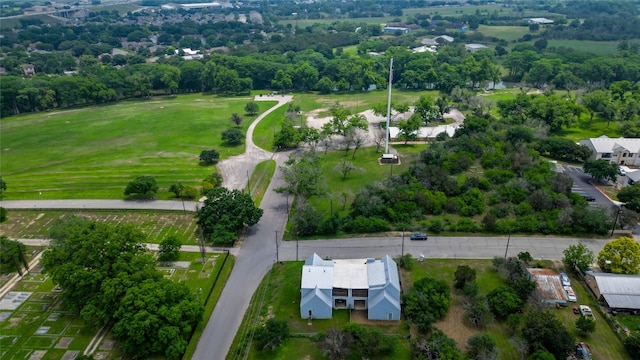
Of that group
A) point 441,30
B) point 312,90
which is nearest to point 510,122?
point 312,90

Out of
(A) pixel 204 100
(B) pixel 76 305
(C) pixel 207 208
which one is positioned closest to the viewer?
(B) pixel 76 305

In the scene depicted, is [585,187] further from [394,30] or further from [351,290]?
[394,30]

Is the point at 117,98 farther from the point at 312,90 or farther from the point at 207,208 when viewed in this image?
the point at 207,208

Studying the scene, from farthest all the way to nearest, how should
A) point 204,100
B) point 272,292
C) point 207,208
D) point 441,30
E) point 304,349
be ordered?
point 441,30
point 204,100
point 207,208
point 272,292
point 304,349

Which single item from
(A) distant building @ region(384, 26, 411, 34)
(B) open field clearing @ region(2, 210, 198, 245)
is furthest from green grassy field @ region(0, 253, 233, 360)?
(A) distant building @ region(384, 26, 411, 34)

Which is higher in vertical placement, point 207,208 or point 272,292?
point 207,208

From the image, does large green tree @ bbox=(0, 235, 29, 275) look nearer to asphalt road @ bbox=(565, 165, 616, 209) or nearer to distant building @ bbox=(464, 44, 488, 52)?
asphalt road @ bbox=(565, 165, 616, 209)

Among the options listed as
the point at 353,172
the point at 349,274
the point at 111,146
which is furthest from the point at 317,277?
the point at 111,146
